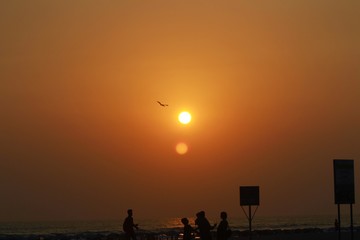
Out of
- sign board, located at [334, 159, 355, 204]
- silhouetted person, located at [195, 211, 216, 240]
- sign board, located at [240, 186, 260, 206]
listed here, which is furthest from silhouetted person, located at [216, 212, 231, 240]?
sign board, located at [240, 186, 260, 206]

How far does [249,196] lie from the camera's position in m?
30.9

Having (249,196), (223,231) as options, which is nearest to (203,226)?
(223,231)

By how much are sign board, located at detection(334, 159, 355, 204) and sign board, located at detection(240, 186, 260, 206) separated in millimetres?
4654

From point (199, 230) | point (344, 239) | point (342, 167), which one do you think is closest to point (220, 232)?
point (199, 230)

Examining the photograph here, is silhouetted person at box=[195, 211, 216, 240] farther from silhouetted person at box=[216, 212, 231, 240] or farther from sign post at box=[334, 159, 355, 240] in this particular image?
sign post at box=[334, 159, 355, 240]

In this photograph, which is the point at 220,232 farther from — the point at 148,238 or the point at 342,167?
the point at 148,238

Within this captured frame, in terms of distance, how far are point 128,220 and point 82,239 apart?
44910mm

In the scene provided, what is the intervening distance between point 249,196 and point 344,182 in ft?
16.7

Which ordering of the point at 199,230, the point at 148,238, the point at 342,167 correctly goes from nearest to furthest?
the point at 199,230 < the point at 342,167 < the point at 148,238

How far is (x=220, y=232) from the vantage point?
23859mm

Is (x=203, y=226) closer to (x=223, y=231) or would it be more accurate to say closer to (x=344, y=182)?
(x=223, y=231)

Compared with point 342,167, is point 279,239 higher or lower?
lower

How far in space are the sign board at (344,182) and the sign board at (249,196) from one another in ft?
15.3

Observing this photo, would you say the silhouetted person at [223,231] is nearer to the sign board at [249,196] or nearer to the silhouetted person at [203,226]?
the silhouetted person at [203,226]
